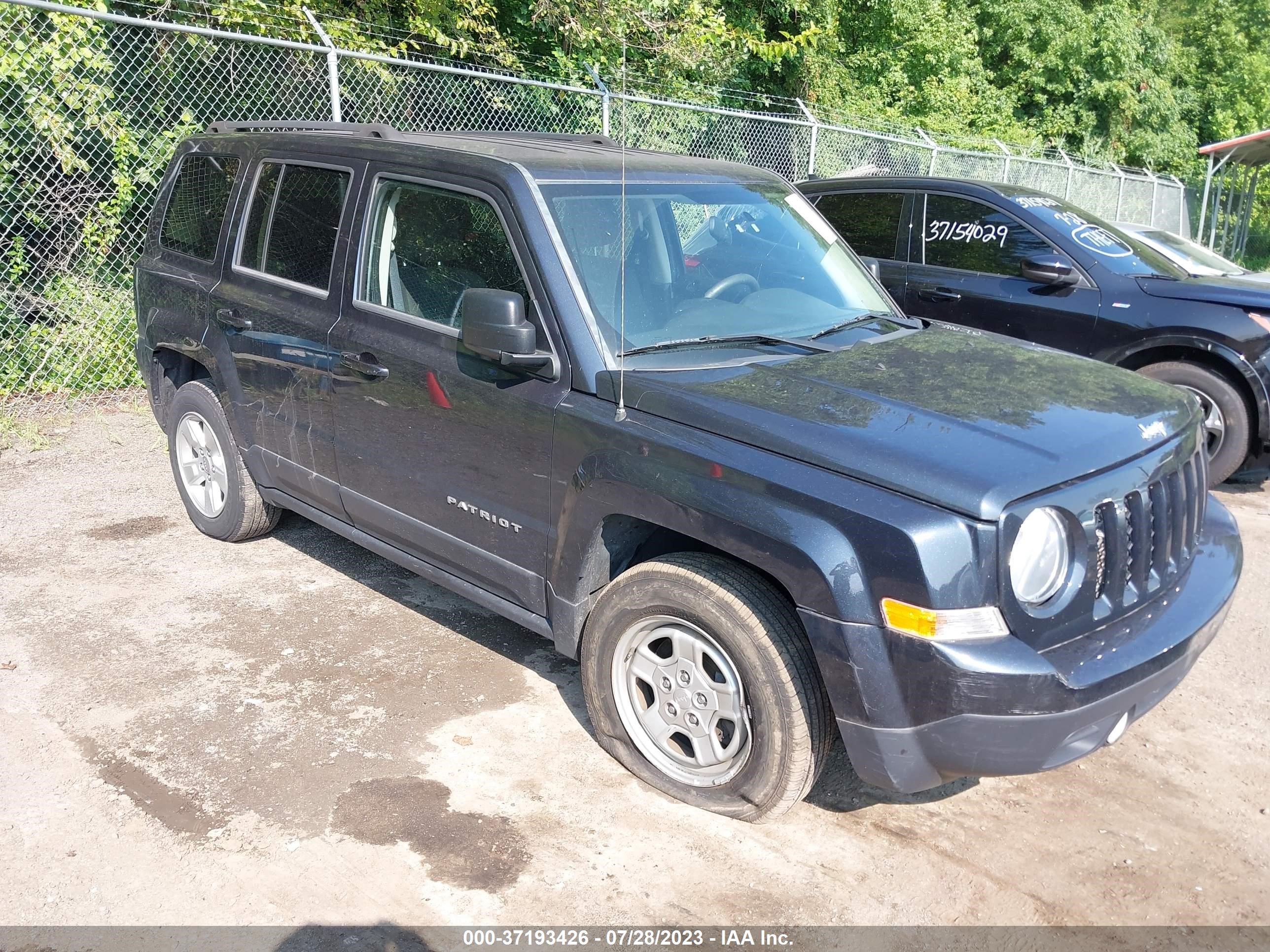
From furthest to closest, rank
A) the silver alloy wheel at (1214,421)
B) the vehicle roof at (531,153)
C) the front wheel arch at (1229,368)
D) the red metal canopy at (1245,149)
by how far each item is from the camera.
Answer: the red metal canopy at (1245,149) → the silver alloy wheel at (1214,421) → the front wheel arch at (1229,368) → the vehicle roof at (531,153)

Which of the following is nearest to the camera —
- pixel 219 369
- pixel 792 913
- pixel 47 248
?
pixel 792 913

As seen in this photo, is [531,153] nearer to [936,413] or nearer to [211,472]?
[936,413]

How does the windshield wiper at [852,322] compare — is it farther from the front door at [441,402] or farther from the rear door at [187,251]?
the rear door at [187,251]

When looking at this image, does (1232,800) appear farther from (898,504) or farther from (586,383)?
(586,383)

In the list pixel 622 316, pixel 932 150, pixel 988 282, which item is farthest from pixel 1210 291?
pixel 932 150

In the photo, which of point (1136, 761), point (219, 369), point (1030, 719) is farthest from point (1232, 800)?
point (219, 369)

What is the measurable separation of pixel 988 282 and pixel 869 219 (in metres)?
1.05

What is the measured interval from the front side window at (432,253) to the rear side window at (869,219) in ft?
14.3

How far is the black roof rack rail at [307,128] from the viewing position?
4.39 m

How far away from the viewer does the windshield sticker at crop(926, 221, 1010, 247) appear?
7.25 m

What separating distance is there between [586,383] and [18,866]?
7.06 ft

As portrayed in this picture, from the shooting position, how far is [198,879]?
299cm

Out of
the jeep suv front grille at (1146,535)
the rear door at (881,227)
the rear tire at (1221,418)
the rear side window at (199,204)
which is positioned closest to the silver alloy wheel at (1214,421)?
the rear tire at (1221,418)

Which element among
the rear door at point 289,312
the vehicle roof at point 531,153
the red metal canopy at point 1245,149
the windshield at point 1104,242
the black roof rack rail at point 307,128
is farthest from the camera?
the red metal canopy at point 1245,149
